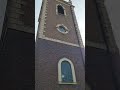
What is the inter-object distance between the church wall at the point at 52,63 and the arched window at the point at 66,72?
10cm

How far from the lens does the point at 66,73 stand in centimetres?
526

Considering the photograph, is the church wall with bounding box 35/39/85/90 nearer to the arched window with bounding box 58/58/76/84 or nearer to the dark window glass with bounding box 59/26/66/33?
the arched window with bounding box 58/58/76/84

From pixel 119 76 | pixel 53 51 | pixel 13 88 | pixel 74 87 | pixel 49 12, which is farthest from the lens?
pixel 49 12

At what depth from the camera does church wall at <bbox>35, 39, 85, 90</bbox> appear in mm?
5012

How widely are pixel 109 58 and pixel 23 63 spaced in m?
1.01

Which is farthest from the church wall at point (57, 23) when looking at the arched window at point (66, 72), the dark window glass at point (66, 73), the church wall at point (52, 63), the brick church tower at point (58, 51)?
the dark window glass at point (66, 73)

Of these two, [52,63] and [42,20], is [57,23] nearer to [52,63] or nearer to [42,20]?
[42,20]

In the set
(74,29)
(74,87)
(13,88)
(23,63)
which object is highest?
(74,29)

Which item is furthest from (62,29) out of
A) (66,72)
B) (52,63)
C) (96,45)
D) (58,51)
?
(96,45)

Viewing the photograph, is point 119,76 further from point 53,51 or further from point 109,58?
point 53,51

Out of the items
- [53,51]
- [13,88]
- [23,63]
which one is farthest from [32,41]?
[53,51]

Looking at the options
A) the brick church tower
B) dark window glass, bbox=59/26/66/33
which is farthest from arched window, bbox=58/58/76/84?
dark window glass, bbox=59/26/66/33

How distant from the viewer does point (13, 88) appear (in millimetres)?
1524

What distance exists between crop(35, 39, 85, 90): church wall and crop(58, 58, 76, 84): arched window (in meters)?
0.10
